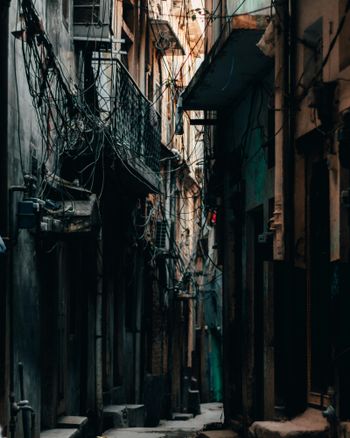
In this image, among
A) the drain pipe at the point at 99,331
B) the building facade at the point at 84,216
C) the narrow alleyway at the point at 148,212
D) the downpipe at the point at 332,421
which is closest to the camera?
the downpipe at the point at 332,421

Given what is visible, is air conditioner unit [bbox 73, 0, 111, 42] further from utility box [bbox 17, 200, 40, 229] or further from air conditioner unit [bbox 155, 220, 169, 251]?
air conditioner unit [bbox 155, 220, 169, 251]

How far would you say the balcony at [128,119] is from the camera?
19031 millimetres

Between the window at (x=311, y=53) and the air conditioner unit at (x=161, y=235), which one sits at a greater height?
the window at (x=311, y=53)

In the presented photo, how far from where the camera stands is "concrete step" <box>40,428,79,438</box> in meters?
15.1

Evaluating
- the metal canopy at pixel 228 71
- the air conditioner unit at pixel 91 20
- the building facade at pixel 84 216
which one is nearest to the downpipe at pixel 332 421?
the building facade at pixel 84 216

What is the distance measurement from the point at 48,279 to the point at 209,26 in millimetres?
4896

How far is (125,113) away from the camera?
20.1m

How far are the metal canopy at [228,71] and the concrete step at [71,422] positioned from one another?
5.08m

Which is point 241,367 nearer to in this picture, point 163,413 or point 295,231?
point 295,231

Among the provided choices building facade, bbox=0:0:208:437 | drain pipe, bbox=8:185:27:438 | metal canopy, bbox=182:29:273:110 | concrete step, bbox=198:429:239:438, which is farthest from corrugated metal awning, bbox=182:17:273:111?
concrete step, bbox=198:429:239:438

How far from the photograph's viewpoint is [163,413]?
27.5 metres

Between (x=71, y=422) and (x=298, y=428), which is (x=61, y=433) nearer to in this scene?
(x=71, y=422)

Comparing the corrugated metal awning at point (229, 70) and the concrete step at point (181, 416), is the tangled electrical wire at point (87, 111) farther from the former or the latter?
the concrete step at point (181, 416)

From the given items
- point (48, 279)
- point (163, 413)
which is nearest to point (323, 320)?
point (48, 279)
